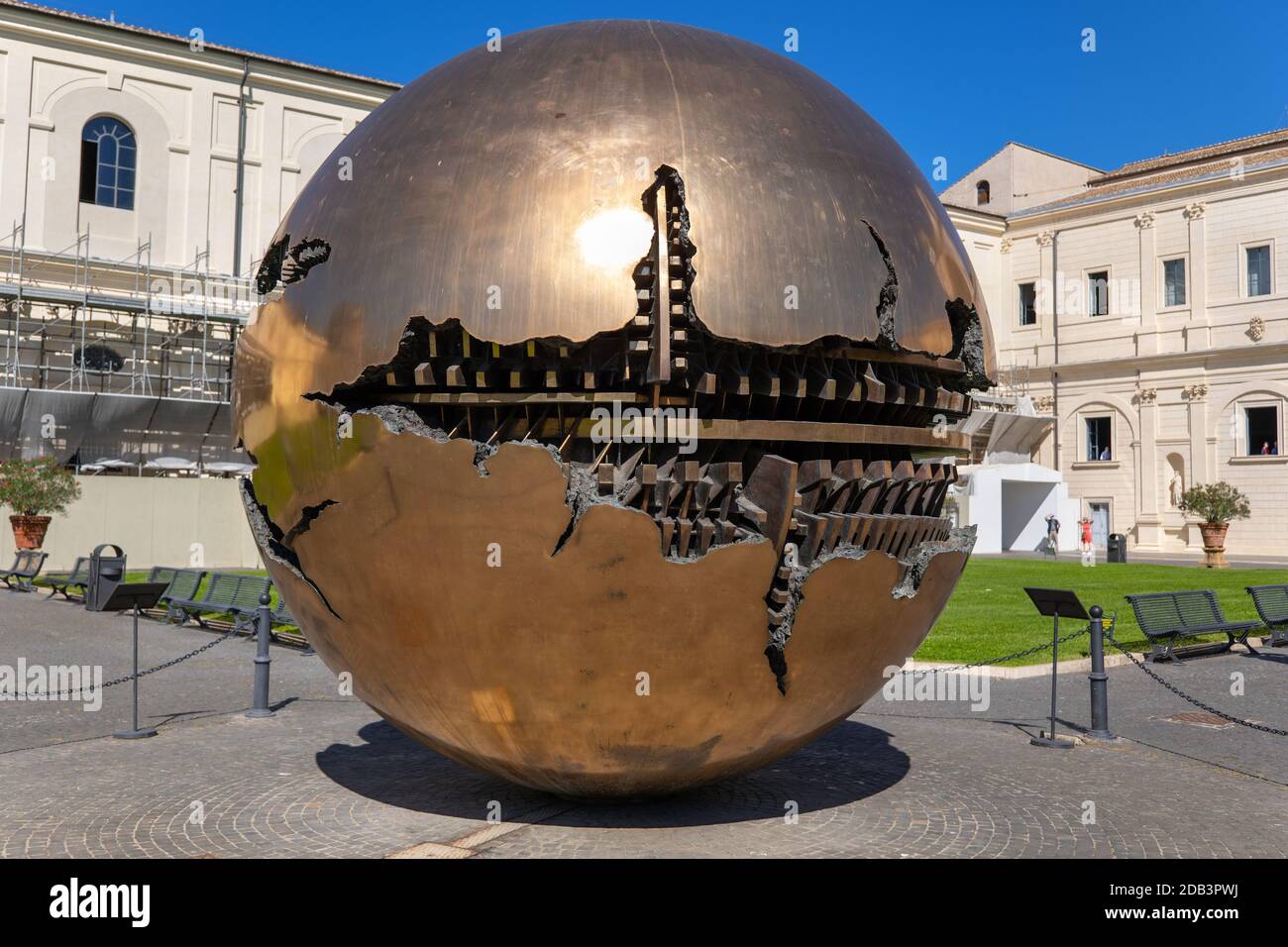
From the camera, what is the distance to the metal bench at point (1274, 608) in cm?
1566

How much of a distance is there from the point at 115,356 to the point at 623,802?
3221 cm

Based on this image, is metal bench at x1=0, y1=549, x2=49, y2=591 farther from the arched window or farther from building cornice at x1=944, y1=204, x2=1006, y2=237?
building cornice at x1=944, y1=204, x2=1006, y2=237

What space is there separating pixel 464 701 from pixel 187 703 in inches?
240

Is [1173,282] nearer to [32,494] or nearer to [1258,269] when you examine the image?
[1258,269]

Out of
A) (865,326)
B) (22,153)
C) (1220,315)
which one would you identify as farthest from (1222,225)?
(865,326)

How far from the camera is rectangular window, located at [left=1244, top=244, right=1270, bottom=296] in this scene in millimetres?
42781

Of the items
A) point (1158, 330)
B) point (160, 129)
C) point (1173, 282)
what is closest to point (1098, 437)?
point (1158, 330)

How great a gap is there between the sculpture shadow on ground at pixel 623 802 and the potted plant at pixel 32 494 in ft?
66.1

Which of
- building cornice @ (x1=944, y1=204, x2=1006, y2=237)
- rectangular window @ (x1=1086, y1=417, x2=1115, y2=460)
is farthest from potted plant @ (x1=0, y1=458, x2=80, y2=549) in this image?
rectangular window @ (x1=1086, y1=417, x2=1115, y2=460)

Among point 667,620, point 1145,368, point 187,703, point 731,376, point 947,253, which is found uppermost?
point 1145,368

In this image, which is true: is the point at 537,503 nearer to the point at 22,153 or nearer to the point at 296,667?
the point at 296,667

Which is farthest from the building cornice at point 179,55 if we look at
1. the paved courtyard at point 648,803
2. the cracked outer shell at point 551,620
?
the cracked outer shell at point 551,620

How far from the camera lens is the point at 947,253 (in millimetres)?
5566

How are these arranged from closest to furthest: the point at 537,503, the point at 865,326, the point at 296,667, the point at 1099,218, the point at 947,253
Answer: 1. the point at 537,503
2. the point at 865,326
3. the point at 947,253
4. the point at 296,667
5. the point at 1099,218
